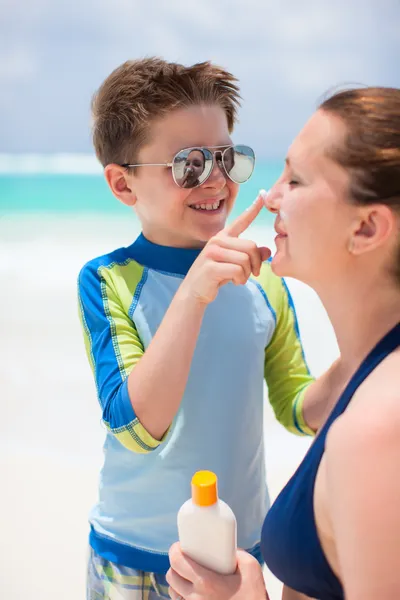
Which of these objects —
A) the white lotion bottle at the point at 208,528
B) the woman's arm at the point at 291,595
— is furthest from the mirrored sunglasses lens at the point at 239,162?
the woman's arm at the point at 291,595

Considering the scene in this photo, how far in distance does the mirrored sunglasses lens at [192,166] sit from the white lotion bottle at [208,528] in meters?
0.63

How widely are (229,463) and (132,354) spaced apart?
31 centimetres

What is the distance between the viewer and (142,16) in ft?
49.3

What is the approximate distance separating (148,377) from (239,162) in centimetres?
54

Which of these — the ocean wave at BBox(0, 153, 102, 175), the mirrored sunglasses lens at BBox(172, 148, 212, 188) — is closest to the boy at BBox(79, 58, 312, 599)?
the mirrored sunglasses lens at BBox(172, 148, 212, 188)

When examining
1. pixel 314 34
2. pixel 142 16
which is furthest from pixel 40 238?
pixel 314 34

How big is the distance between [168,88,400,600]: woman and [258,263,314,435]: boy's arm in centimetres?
31

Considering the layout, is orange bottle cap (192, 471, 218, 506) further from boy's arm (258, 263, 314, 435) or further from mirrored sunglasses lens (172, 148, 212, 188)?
mirrored sunglasses lens (172, 148, 212, 188)

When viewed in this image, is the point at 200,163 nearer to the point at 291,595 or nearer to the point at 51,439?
the point at 291,595

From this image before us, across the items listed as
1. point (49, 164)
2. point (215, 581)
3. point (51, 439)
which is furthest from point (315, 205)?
point (49, 164)

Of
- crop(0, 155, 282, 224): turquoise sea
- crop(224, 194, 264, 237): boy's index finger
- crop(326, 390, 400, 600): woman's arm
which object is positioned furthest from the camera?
crop(0, 155, 282, 224): turquoise sea

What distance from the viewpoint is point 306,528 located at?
93 cm

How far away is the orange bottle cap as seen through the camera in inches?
38.0

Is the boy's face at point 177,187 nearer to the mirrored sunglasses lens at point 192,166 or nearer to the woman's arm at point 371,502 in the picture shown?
the mirrored sunglasses lens at point 192,166
